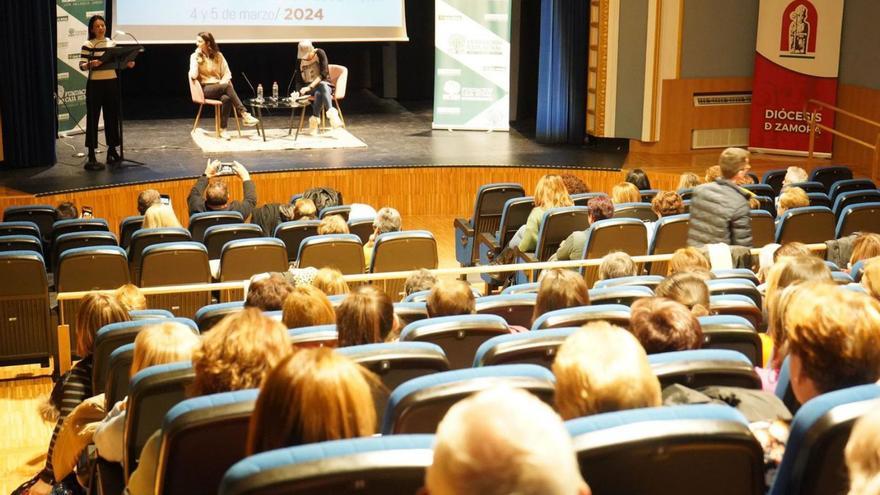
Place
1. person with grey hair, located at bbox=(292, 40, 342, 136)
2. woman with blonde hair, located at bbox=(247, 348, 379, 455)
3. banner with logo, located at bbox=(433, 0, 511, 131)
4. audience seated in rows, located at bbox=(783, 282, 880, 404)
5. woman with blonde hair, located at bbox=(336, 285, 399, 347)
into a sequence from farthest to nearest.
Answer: banner with logo, located at bbox=(433, 0, 511, 131)
person with grey hair, located at bbox=(292, 40, 342, 136)
woman with blonde hair, located at bbox=(336, 285, 399, 347)
audience seated in rows, located at bbox=(783, 282, 880, 404)
woman with blonde hair, located at bbox=(247, 348, 379, 455)

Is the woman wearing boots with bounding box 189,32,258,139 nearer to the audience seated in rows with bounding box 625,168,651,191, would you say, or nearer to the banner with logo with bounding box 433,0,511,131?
the banner with logo with bounding box 433,0,511,131

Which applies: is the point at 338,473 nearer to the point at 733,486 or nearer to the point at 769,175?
the point at 733,486

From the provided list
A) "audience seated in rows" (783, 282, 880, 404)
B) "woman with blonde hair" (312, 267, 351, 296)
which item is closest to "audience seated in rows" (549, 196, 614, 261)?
"woman with blonde hair" (312, 267, 351, 296)

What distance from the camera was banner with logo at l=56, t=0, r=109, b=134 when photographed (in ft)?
38.1

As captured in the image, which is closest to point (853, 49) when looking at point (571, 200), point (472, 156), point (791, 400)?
point (472, 156)

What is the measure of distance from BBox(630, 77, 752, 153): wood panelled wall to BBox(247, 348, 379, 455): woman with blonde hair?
1055 centimetres

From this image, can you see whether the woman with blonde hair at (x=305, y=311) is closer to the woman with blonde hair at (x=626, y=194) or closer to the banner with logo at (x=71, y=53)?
the woman with blonde hair at (x=626, y=194)

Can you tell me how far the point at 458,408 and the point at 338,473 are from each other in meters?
0.40

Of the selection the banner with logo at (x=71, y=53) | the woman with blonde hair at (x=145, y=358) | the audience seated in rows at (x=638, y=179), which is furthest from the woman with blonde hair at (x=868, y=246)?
the banner with logo at (x=71, y=53)

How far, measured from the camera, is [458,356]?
3.60 metres

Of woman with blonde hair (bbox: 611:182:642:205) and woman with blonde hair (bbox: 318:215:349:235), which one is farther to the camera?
Result: woman with blonde hair (bbox: 611:182:642:205)

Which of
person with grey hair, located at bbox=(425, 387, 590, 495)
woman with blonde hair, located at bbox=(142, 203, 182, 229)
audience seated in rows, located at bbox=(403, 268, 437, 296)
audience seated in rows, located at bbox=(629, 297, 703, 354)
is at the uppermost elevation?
person with grey hair, located at bbox=(425, 387, 590, 495)

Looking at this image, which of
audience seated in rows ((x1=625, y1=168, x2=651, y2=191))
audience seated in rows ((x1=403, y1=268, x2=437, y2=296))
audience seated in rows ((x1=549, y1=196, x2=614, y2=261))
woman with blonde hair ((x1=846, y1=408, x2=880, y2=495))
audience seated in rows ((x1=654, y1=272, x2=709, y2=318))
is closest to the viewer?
woman with blonde hair ((x1=846, y1=408, x2=880, y2=495))

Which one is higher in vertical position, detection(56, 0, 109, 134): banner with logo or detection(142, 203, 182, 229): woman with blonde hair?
detection(56, 0, 109, 134): banner with logo
